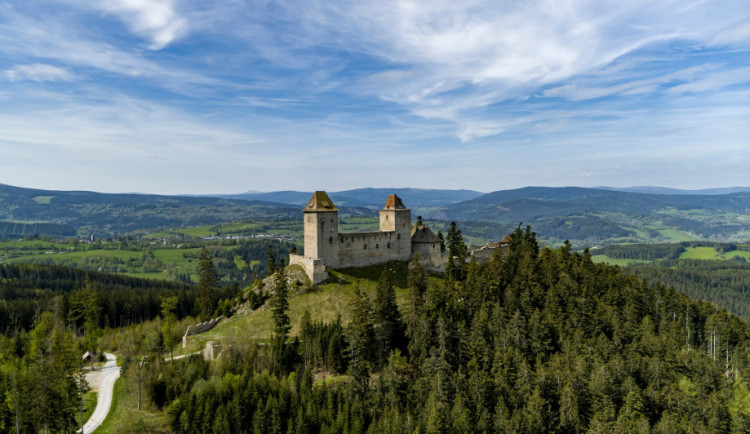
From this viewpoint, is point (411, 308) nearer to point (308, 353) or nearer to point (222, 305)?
point (308, 353)

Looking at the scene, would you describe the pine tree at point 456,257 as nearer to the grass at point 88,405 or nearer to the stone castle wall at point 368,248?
the stone castle wall at point 368,248

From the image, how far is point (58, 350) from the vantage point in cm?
5575

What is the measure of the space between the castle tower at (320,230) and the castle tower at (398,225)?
1263cm

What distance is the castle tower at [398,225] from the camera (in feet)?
315

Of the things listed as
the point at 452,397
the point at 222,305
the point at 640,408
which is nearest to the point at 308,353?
the point at 452,397

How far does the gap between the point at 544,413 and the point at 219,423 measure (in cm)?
4423

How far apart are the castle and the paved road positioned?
35.6 m

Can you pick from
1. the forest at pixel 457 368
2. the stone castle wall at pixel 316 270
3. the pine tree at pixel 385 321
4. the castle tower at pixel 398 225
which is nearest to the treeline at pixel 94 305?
the forest at pixel 457 368

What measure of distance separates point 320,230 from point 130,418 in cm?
4333

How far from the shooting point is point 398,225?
96.6 m

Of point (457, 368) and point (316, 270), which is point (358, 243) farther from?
point (457, 368)

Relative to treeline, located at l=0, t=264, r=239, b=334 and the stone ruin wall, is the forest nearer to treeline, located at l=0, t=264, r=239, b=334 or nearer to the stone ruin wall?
the stone ruin wall

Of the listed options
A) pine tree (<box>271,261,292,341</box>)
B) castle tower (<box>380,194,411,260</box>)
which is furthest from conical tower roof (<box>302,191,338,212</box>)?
pine tree (<box>271,261,292,341</box>)

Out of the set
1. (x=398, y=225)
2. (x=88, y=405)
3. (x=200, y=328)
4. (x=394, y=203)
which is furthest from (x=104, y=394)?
(x=394, y=203)
